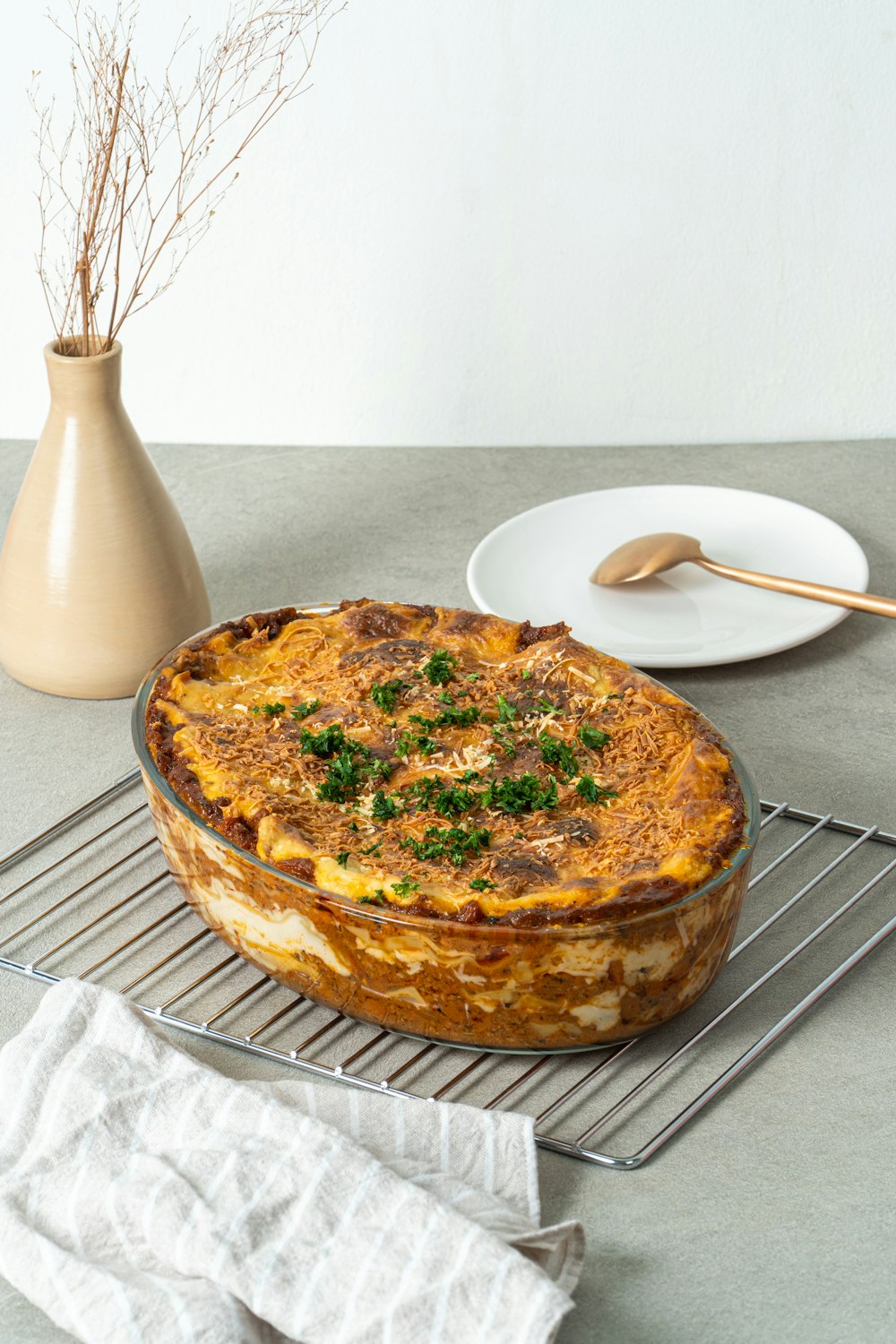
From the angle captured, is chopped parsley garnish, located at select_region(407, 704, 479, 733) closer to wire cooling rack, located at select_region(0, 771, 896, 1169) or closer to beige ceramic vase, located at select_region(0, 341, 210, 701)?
wire cooling rack, located at select_region(0, 771, 896, 1169)

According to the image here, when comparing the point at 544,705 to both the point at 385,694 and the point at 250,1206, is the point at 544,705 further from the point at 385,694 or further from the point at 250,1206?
the point at 250,1206

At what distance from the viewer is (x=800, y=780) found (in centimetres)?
188

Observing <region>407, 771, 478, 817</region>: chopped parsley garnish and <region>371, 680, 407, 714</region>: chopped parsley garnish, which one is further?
<region>371, 680, 407, 714</region>: chopped parsley garnish

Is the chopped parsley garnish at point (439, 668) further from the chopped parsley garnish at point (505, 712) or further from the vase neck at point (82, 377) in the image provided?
the vase neck at point (82, 377)

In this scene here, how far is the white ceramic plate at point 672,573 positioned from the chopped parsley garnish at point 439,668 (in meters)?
0.45

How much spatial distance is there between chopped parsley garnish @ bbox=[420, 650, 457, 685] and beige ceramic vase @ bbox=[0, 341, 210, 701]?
498 millimetres

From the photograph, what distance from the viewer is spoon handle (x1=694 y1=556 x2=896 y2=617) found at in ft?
6.70

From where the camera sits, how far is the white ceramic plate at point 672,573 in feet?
7.13

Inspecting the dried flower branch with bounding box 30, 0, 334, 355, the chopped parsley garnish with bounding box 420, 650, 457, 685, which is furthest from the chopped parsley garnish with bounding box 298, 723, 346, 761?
the dried flower branch with bounding box 30, 0, 334, 355

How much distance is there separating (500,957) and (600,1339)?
1.01 ft

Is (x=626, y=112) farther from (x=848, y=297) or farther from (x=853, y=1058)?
(x=853, y=1058)

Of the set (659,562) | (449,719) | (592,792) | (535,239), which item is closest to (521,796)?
(592,792)

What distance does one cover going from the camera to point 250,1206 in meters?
1.12

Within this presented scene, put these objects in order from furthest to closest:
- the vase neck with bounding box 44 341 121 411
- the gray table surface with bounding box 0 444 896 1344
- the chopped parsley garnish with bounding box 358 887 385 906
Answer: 1. the vase neck with bounding box 44 341 121 411
2. the chopped parsley garnish with bounding box 358 887 385 906
3. the gray table surface with bounding box 0 444 896 1344
